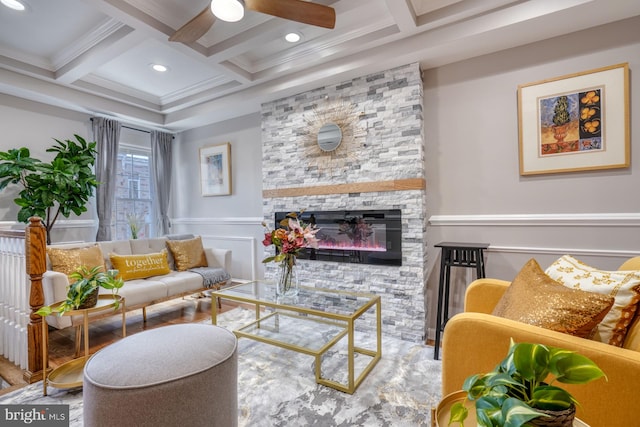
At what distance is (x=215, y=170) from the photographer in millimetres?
4465

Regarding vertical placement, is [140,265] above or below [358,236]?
below

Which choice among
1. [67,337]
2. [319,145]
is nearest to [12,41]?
[67,337]

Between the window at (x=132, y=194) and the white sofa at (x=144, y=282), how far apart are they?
0.98m

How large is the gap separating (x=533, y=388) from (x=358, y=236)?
7.99 feet

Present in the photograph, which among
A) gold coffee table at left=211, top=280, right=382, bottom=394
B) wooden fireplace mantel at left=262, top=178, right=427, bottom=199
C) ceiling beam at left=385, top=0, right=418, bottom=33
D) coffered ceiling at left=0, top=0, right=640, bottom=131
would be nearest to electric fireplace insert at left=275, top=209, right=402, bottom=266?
wooden fireplace mantel at left=262, top=178, right=427, bottom=199

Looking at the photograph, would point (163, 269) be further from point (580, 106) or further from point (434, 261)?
point (580, 106)

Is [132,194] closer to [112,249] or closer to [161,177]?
[161,177]

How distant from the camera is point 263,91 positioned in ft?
11.2

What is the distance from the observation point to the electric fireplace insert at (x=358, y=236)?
2848 mm

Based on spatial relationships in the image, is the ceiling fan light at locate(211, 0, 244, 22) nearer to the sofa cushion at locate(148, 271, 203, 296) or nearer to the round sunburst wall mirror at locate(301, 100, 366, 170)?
the round sunburst wall mirror at locate(301, 100, 366, 170)

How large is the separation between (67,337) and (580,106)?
15.6 feet

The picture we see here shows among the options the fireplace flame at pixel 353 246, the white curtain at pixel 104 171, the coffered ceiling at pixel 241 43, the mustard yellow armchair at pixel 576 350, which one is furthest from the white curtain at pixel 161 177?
the mustard yellow armchair at pixel 576 350

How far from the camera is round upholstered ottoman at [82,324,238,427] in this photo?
1090 millimetres

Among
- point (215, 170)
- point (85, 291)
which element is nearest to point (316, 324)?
point (85, 291)
